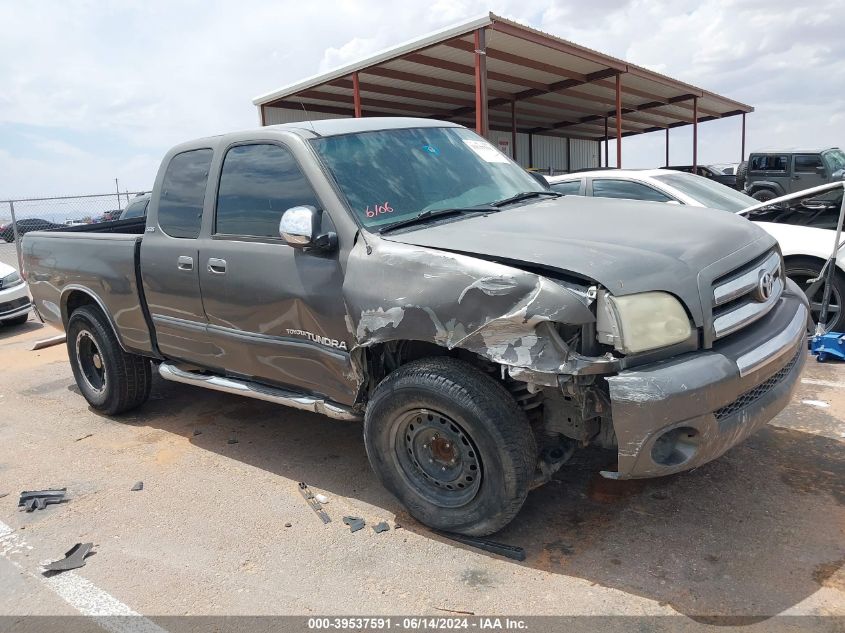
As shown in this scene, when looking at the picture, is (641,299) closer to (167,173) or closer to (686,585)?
(686,585)

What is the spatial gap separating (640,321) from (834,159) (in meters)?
18.0

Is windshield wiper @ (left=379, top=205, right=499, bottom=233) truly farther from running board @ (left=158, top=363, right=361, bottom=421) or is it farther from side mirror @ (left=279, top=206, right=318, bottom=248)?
Result: running board @ (left=158, top=363, right=361, bottom=421)

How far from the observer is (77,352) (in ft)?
17.7

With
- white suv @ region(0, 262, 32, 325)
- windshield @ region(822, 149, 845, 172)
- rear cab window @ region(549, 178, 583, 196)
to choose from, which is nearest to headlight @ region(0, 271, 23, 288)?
white suv @ region(0, 262, 32, 325)

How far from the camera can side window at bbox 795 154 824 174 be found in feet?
54.7

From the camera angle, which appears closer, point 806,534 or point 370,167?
point 806,534

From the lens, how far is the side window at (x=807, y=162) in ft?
54.7

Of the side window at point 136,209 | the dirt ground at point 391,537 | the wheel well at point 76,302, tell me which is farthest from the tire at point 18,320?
the dirt ground at point 391,537

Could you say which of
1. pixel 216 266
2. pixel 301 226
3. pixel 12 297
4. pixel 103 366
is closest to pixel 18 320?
pixel 12 297

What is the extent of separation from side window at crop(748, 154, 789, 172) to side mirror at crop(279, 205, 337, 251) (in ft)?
57.7

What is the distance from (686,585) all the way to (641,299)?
3.93ft

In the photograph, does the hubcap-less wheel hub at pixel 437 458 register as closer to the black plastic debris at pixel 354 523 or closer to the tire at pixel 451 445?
the tire at pixel 451 445

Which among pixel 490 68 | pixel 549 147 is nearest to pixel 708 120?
pixel 549 147

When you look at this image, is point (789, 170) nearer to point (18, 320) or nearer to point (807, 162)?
point (807, 162)
